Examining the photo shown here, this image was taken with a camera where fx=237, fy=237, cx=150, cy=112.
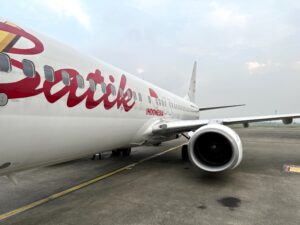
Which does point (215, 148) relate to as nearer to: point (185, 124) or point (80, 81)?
point (185, 124)

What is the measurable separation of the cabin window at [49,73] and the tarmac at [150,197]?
2328 mm

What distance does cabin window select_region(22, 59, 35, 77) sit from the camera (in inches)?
129

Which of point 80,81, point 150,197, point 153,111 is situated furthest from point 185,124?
point 80,81

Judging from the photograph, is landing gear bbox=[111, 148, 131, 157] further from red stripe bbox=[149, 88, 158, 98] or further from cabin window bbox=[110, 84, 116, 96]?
cabin window bbox=[110, 84, 116, 96]

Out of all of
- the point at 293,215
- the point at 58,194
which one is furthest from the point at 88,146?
the point at 293,215

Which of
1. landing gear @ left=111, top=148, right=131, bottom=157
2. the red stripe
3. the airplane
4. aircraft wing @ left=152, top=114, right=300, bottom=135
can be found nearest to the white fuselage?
the airplane

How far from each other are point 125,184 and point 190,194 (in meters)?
1.78

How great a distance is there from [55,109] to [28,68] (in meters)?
0.72

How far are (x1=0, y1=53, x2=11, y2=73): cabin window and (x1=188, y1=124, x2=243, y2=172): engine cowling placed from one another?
185 inches

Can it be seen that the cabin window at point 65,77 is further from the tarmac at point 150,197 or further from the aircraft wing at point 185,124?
the aircraft wing at point 185,124

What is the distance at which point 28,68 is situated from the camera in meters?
3.36

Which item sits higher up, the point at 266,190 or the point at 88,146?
the point at 88,146

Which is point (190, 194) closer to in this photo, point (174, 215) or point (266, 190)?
point (174, 215)

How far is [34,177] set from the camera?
6.89 metres
